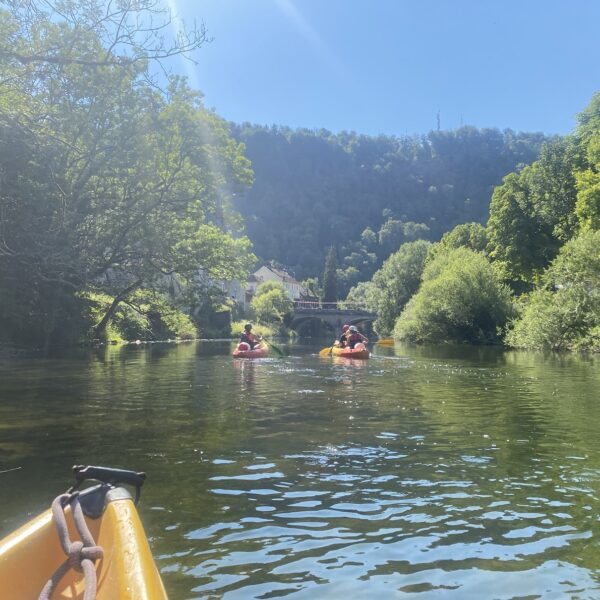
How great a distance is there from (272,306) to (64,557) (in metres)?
95.7

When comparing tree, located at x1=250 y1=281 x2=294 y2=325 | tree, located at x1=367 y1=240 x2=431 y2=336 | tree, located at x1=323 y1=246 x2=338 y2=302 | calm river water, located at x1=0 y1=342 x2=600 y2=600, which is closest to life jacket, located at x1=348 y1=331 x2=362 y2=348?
calm river water, located at x1=0 y1=342 x2=600 y2=600

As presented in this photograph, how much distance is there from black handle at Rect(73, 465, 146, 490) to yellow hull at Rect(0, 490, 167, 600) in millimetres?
117

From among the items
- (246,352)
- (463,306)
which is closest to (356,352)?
(246,352)

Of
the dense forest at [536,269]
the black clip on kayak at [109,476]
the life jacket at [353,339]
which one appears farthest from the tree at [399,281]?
the black clip on kayak at [109,476]

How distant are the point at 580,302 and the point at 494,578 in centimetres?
3226

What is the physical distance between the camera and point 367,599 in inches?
163

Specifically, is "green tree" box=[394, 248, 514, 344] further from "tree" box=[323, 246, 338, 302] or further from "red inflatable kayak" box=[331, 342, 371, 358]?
"tree" box=[323, 246, 338, 302]

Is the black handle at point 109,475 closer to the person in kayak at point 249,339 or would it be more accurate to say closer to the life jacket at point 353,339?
the person in kayak at point 249,339

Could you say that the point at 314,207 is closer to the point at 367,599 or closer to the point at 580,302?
the point at 580,302

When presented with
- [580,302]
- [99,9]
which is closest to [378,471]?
[99,9]

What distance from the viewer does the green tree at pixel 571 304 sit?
32.4 meters

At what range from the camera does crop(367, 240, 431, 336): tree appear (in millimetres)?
69938

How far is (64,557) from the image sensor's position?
351 centimetres

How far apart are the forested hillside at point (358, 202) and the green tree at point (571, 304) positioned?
132m
